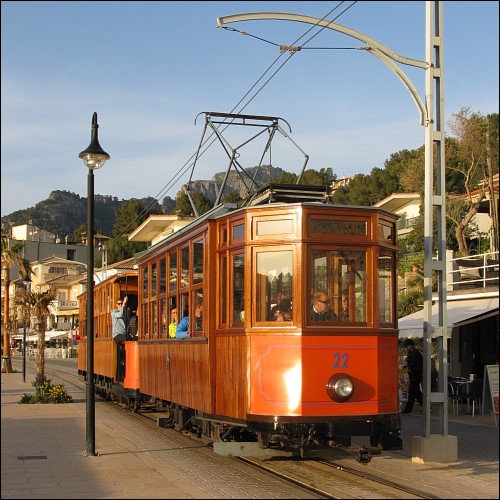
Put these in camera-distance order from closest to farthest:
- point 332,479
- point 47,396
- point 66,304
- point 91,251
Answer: point 332,479 → point 91,251 → point 47,396 → point 66,304

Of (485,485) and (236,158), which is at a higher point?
(236,158)

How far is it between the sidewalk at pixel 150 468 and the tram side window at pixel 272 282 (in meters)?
1.95

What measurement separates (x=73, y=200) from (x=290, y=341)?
171050 mm

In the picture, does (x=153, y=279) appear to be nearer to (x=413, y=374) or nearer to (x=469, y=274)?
(x=413, y=374)

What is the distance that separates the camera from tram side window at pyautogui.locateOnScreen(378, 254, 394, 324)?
1009 cm

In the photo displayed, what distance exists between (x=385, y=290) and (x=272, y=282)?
140 cm

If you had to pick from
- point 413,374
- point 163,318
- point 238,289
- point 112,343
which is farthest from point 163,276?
point 413,374

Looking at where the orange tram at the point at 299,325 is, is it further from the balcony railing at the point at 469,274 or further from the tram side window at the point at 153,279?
the balcony railing at the point at 469,274

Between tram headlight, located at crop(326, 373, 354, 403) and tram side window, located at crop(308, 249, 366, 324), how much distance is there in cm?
66

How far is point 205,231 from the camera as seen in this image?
11047mm

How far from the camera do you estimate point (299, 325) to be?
962 centimetres

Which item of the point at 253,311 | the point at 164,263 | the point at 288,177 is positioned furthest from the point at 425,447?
the point at 288,177

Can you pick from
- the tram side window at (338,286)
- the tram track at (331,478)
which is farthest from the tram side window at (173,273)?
the tram side window at (338,286)

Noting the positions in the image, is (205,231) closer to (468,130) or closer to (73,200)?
(468,130)
